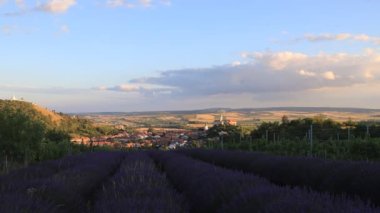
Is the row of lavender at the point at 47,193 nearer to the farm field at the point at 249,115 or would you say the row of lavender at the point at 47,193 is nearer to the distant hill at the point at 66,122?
the distant hill at the point at 66,122

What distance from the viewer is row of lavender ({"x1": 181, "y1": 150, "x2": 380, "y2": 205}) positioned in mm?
6930

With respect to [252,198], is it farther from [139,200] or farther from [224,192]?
[139,200]

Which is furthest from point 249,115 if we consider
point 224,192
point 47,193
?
point 224,192

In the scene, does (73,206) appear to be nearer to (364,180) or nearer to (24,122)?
(364,180)

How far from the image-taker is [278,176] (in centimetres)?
1065

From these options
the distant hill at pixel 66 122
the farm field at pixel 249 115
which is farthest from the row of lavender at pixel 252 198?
the farm field at pixel 249 115

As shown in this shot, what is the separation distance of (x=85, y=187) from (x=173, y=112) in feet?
400

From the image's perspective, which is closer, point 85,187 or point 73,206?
point 73,206

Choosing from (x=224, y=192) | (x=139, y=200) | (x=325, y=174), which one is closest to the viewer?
(x=139, y=200)

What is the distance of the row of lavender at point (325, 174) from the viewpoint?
6930 millimetres

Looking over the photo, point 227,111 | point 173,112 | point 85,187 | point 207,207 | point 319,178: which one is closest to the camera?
point 207,207

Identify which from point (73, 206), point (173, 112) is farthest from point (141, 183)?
point (173, 112)

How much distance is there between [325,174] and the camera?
27.3 feet

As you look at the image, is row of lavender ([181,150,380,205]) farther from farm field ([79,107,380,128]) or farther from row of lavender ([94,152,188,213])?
farm field ([79,107,380,128])
